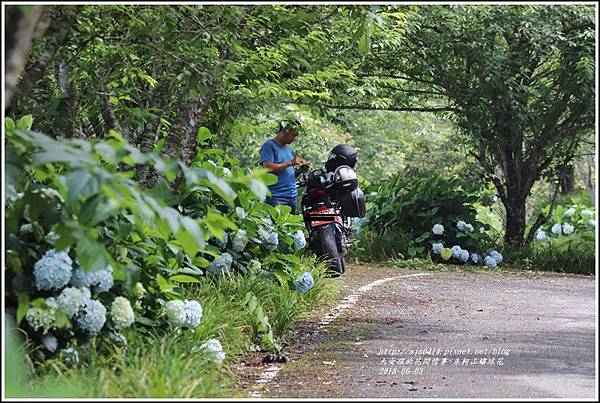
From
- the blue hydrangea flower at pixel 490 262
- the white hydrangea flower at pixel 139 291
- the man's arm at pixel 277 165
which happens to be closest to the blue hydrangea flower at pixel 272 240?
the man's arm at pixel 277 165

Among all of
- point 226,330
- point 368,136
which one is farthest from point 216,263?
point 368,136

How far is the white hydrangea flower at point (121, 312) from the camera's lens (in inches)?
180

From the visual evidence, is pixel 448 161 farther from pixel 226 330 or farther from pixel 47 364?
pixel 47 364

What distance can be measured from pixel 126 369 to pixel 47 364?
0.35m

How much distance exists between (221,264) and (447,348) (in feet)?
5.84

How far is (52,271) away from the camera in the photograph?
13.6 ft

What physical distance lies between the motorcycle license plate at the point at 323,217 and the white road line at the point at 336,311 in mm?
792

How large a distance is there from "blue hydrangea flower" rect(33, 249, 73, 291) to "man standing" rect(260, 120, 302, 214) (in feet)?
16.7

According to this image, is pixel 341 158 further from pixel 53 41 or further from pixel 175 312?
pixel 53 41

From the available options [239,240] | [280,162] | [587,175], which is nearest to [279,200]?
[280,162]

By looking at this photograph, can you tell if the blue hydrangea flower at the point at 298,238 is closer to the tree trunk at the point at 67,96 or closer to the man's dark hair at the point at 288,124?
the man's dark hair at the point at 288,124

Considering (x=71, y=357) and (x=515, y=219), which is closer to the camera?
(x=71, y=357)

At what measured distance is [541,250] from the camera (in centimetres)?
1419

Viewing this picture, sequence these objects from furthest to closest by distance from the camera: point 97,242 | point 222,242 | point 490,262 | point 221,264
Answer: point 490,262, point 222,242, point 221,264, point 97,242
